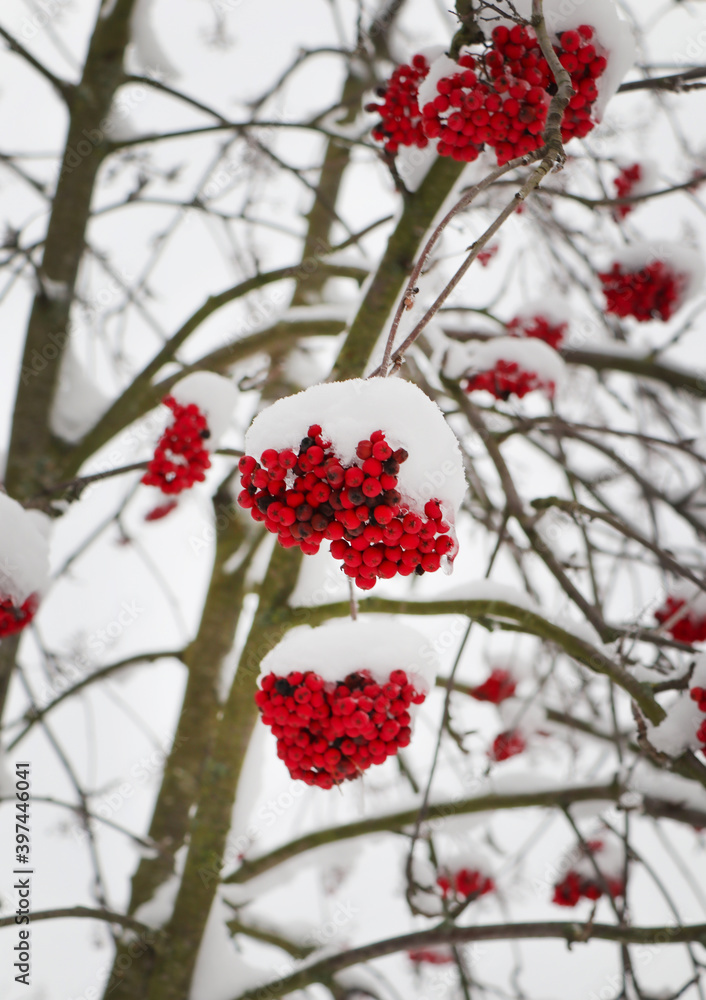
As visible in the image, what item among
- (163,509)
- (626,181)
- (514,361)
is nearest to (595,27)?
(514,361)

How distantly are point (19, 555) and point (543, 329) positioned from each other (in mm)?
2624

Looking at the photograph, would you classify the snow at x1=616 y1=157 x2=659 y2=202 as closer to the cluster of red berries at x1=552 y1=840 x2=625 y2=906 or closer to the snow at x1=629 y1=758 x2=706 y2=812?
the snow at x1=629 y1=758 x2=706 y2=812

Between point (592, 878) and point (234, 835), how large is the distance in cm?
184

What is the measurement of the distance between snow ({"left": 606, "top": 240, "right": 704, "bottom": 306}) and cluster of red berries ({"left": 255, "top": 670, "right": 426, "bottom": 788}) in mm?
2545

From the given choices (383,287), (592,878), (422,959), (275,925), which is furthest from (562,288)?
(422,959)

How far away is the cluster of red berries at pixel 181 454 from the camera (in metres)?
2.23

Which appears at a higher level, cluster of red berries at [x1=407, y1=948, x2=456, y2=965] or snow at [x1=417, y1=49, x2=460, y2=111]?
snow at [x1=417, y1=49, x2=460, y2=111]

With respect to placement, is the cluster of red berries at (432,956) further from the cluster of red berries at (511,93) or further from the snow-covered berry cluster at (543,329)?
the cluster of red berries at (511,93)

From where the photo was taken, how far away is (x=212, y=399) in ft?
7.75

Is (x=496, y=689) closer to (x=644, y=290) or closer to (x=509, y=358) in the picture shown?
(x=509, y=358)

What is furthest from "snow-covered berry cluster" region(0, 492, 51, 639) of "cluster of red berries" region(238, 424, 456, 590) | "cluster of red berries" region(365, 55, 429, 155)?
"cluster of red berries" region(365, 55, 429, 155)

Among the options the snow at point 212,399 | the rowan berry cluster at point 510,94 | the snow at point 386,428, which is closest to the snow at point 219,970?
the snow at point 212,399

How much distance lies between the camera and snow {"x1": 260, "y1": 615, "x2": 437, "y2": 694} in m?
1.48

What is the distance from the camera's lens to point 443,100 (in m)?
1.63
